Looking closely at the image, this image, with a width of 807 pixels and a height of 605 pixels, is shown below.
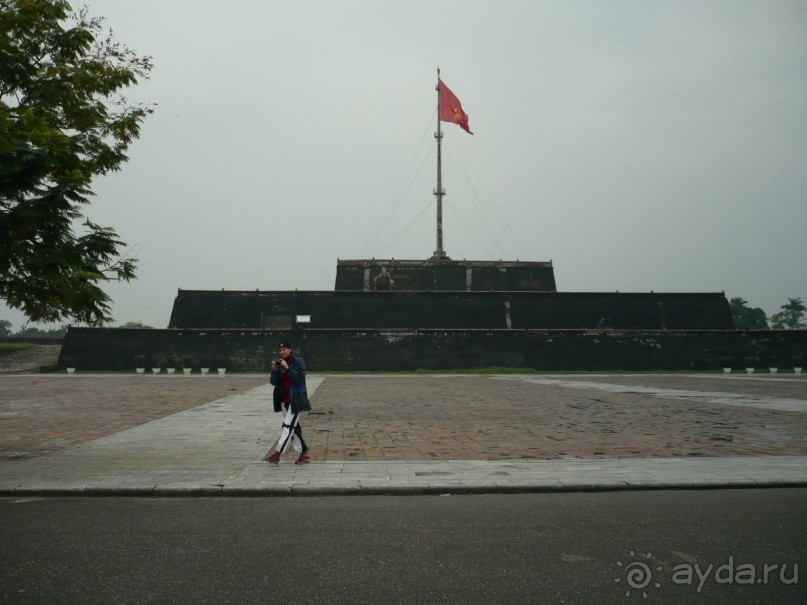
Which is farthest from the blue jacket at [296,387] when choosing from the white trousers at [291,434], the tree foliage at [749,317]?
the tree foliage at [749,317]

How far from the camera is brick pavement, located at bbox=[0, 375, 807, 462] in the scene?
8.38m

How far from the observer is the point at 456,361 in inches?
1426

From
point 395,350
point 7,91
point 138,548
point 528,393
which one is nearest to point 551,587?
point 138,548

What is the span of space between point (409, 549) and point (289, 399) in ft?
12.1

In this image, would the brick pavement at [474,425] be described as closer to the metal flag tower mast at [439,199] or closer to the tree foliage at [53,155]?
the tree foliage at [53,155]

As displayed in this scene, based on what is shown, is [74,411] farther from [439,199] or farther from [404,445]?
[439,199]

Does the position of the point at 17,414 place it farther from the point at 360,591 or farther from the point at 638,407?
the point at 638,407

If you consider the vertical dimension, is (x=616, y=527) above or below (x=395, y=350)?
below

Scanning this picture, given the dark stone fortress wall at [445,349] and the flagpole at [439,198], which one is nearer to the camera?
the dark stone fortress wall at [445,349]

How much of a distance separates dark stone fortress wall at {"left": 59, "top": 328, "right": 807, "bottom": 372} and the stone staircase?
257 cm

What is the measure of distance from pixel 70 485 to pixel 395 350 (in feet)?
99.5

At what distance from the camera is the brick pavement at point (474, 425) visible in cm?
838

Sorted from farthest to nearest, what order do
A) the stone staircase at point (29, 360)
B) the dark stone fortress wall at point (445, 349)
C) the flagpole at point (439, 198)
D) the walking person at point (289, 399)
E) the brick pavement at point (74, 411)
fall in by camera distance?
the flagpole at point (439, 198) < the dark stone fortress wall at point (445, 349) < the stone staircase at point (29, 360) < the brick pavement at point (74, 411) < the walking person at point (289, 399)

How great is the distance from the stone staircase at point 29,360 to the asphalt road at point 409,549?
34.7 metres
